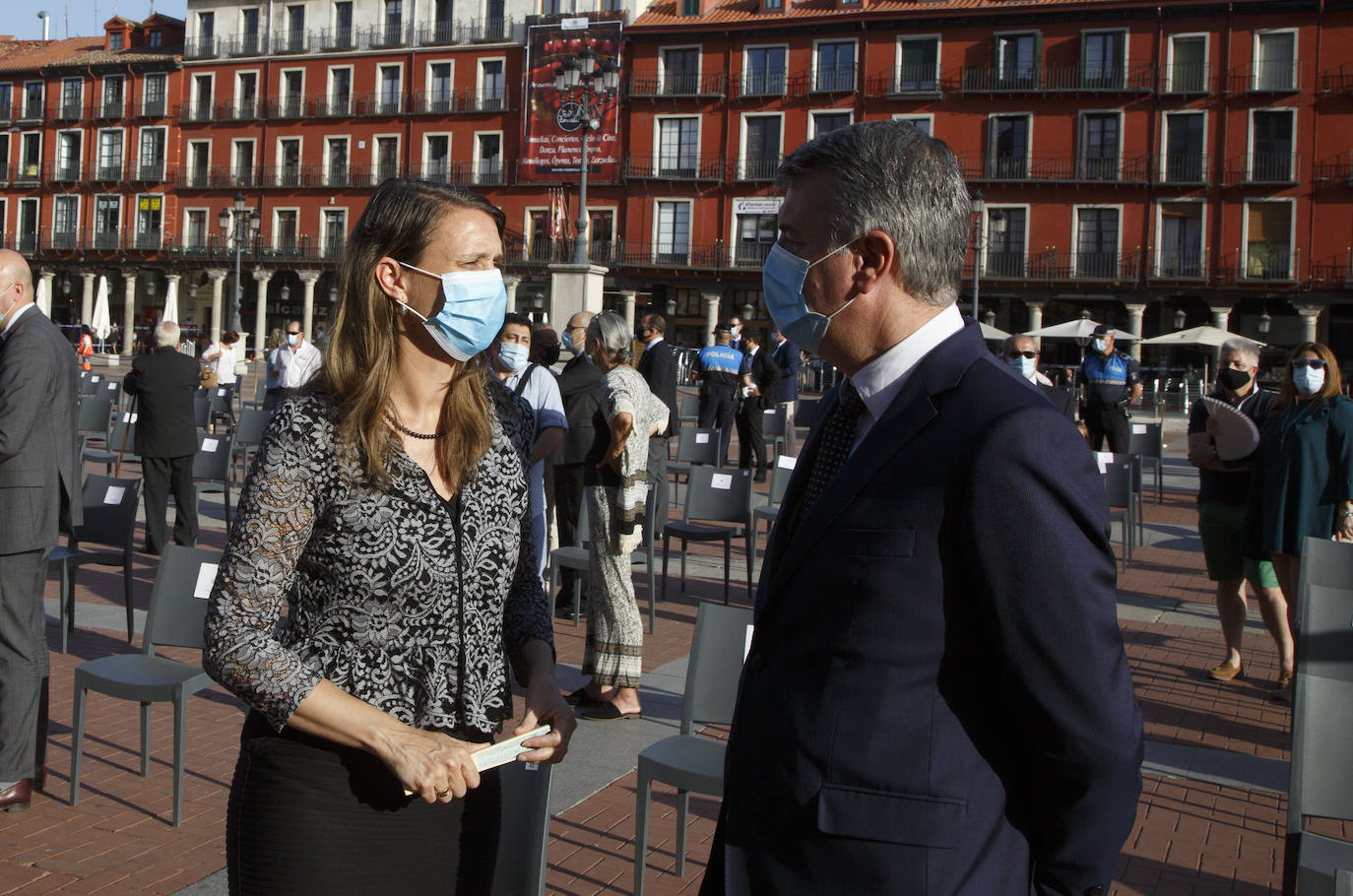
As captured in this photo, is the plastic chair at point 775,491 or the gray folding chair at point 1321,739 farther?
the plastic chair at point 775,491

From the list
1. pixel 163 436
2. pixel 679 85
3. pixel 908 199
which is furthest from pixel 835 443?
pixel 679 85

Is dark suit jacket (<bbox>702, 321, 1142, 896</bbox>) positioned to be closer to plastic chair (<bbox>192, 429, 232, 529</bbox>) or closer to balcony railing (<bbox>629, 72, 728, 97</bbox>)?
plastic chair (<bbox>192, 429, 232, 529</bbox>)

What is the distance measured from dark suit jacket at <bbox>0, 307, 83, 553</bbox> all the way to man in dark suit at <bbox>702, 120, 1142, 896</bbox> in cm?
323

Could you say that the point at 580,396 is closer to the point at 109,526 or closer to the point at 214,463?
the point at 109,526

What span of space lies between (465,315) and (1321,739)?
8.78 feet

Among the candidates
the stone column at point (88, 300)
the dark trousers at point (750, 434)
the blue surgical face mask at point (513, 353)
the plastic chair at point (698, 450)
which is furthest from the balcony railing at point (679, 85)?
the blue surgical face mask at point (513, 353)

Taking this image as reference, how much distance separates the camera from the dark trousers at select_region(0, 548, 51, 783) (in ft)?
13.3

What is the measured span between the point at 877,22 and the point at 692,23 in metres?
6.47

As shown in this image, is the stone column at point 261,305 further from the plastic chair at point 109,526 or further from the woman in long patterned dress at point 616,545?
the woman in long patterned dress at point 616,545

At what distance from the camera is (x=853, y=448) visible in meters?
1.73

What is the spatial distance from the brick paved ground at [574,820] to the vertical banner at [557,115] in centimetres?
3831

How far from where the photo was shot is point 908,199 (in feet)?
5.74

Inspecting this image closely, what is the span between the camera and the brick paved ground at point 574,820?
380cm

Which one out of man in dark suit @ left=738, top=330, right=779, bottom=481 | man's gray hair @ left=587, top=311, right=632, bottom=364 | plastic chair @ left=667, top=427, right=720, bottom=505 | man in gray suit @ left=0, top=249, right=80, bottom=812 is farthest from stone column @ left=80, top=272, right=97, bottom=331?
man in gray suit @ left=0, top=249, right=80, bottom=812
